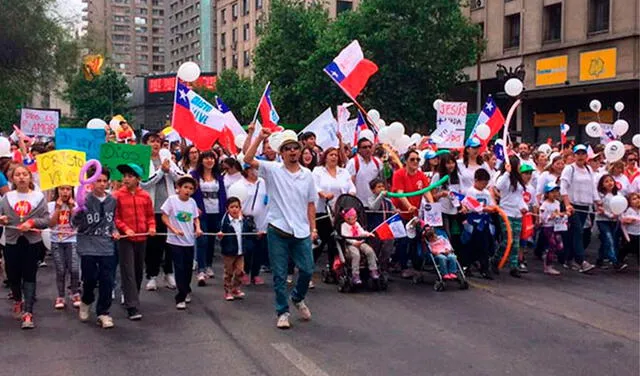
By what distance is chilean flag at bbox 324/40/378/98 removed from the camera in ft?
36.2

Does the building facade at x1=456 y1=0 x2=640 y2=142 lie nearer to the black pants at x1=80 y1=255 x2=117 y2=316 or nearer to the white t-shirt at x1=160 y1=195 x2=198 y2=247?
the white t-shirt at x1=160 y1=195 x2=198 y2=247

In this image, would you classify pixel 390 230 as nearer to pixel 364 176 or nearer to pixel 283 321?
pixel 364 176

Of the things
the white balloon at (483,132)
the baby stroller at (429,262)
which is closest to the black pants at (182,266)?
the baby stroller at (429,262)

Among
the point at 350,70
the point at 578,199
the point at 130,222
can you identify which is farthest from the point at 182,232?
the point at 578,199

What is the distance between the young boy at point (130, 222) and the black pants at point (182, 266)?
0.42m

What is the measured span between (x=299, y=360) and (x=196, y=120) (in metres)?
4.70

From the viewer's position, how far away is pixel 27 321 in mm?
7105

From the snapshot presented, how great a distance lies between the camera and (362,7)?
101 ft

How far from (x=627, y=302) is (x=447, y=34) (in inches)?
926

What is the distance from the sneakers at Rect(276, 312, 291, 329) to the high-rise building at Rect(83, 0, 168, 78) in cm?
15242

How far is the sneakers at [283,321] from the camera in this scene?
7027 mm

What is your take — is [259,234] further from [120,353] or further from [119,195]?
[120,353]

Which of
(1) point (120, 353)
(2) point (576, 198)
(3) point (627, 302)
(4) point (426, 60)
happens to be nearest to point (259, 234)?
(1) point (120, 353)

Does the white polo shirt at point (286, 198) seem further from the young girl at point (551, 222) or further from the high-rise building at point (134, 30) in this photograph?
the high-rise building at point (134, 30)
